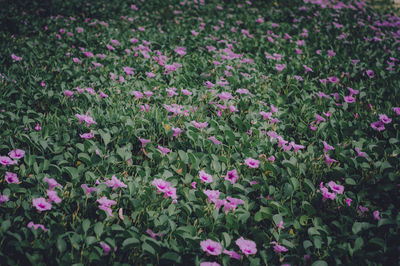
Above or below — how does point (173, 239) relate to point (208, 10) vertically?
below

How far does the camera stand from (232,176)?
1929 millimetres

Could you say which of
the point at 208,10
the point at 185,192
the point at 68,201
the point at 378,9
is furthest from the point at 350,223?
the point at 378,9

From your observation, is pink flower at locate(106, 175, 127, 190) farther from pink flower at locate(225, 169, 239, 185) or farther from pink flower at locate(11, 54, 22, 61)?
pink flower at locate(11, 54, 22, 61)

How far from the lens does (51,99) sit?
2.56m

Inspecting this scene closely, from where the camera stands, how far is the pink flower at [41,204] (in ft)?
4.74

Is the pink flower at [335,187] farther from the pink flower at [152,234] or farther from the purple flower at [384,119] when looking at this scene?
the pink flower at [152,234]

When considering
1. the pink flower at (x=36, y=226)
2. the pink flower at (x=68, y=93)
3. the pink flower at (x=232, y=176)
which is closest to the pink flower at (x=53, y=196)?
the pink flower at (x=36, y=226)

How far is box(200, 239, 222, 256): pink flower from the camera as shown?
138 cm

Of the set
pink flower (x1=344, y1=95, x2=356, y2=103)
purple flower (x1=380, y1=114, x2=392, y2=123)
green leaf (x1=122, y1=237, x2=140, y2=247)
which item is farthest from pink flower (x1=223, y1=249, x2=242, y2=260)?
→ pink flower (x1=344, y1=95, x2=356, y2=103)

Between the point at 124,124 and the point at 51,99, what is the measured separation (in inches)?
30.2

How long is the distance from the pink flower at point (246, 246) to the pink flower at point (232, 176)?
472 mm

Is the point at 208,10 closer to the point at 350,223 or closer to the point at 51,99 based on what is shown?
the point at 51,99

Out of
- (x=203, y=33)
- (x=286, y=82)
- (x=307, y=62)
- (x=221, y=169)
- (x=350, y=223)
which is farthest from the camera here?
(x=203, y=33)

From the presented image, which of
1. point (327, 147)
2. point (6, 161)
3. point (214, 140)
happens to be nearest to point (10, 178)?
point (6, 161)
